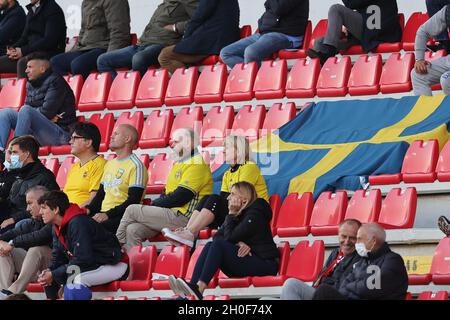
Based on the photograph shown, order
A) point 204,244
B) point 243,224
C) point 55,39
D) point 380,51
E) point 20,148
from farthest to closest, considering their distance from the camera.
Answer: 1. point 55,39
2. point 380,51
3. point 20,148
4. point 204,244
5. point 243,224

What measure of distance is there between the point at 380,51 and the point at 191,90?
5.06ft

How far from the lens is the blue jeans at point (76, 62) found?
12.4 metres

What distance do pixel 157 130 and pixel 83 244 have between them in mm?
2296

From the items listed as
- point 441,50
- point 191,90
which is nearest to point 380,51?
point 441,50

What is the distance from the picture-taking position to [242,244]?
348 inches

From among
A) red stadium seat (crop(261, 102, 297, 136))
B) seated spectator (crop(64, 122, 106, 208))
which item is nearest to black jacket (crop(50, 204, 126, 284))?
seated spectator (crop(64, 122, 106, 208))

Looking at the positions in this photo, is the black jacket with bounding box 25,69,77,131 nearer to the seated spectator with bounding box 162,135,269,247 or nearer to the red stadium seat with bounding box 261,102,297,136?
the red stadium seat with bounding box 261,102,297,136

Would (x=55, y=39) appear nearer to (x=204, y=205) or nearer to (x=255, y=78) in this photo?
(x=255, y=78)

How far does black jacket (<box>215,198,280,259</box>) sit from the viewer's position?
8.86 m

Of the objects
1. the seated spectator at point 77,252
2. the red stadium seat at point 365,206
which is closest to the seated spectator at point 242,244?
the red stadium seat at point 365,206

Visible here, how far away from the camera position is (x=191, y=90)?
11.5m

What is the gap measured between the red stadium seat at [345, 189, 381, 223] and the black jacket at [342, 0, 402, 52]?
2207 millimetres

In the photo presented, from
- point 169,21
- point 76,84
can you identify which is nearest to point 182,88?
point 169,21

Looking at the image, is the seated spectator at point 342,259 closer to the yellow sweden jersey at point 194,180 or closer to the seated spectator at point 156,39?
the yellow sweden jersey at point 194,180
